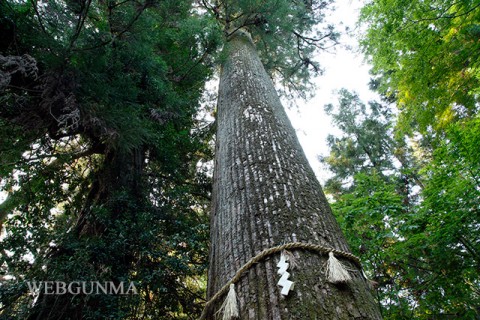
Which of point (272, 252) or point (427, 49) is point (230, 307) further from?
point (427, 49)

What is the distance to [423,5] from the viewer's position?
3.78 m

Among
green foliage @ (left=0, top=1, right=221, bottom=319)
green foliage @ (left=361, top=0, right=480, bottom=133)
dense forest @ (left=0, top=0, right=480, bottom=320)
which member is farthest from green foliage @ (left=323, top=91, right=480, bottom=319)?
green foliage @ (left=0, top=1, right=221, bottom=319)

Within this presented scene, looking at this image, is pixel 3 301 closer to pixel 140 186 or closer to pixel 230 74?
pixel 140 186

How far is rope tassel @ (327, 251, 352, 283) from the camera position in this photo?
1.23 meters

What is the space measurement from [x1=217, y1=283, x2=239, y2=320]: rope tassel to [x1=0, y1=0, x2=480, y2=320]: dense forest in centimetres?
191

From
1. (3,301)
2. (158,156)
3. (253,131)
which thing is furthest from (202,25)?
(3,301)

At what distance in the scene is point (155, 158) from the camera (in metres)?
5.48

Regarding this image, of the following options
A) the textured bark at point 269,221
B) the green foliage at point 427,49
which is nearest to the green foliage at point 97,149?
the textured bark at point 269,221

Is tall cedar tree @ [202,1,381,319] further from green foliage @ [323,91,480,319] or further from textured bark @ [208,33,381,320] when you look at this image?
green foliage @ [323,91,480,319]

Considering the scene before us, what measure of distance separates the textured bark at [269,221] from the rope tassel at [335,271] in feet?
0.11

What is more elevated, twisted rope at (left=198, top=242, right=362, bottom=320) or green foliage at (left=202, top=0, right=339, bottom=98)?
green foliage at (left=202, top=0, right=339, bottom=98)

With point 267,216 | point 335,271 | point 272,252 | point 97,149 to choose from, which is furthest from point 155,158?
point 335,271

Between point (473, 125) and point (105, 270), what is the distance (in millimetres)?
4840

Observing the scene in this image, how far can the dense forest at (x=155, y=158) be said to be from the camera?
2.99 m
